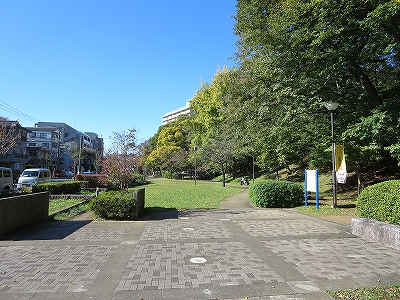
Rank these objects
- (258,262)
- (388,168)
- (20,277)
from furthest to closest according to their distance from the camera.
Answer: (388,168), (258,262), (20,277)

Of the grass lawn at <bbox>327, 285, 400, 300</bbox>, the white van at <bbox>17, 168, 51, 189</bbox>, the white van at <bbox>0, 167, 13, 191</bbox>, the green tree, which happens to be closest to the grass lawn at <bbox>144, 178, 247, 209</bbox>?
the green tree

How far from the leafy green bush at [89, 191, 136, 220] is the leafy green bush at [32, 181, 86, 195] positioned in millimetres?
10483

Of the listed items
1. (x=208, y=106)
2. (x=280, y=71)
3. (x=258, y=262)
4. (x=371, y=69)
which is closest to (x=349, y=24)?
(x=280, y=71)

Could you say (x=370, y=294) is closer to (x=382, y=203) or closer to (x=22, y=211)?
(x=382, y=203)

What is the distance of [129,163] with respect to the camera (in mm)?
12406

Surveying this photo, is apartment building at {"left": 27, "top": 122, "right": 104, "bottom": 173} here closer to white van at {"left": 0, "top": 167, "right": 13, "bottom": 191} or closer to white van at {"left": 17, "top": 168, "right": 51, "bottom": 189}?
white van at {"left": 17, "top": 168, "right": 51, "bottom": 189}

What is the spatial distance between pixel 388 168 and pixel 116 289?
20.7 metres

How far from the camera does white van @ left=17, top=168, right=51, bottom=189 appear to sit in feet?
71.6

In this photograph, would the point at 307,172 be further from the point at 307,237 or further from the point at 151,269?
the point at 151,269

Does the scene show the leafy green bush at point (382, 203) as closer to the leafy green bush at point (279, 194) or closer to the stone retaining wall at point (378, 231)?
the stone retaining wall at point (378, 231)

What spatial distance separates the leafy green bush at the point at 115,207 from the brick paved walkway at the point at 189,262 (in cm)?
114

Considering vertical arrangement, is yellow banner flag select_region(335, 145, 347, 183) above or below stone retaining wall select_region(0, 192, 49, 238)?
above

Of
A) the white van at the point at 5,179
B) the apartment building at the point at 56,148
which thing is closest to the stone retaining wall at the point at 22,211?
the white van at the point at 5,179

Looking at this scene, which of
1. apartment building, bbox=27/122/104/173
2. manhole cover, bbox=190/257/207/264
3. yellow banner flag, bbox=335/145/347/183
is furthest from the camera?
apartment building, bbox=27/122/104/173
